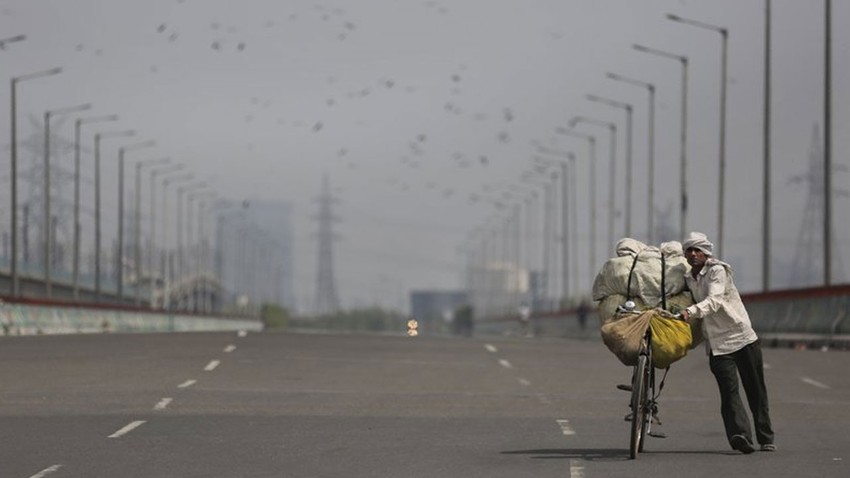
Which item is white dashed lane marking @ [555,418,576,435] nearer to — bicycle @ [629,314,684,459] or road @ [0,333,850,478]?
road @ [0,333,850,478]

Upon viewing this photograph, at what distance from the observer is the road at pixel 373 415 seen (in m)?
15.3

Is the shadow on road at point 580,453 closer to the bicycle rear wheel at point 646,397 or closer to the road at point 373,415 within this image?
the road at point 373,415

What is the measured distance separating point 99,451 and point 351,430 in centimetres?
323

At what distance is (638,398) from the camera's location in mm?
15203

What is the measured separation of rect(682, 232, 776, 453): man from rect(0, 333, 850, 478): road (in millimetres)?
266

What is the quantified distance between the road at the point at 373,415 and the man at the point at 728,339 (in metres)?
0.27

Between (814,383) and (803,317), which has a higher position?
(803,317)

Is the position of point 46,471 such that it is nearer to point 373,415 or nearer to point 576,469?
point 576,469

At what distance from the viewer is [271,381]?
27.2 metres

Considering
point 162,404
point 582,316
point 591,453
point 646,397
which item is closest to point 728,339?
point 646,397

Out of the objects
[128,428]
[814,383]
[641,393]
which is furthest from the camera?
[814,383]

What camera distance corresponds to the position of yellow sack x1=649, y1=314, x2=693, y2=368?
50.5 feet

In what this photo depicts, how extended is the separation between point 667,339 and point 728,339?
90 centimetres

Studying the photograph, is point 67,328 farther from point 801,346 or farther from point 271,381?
point 271,381
